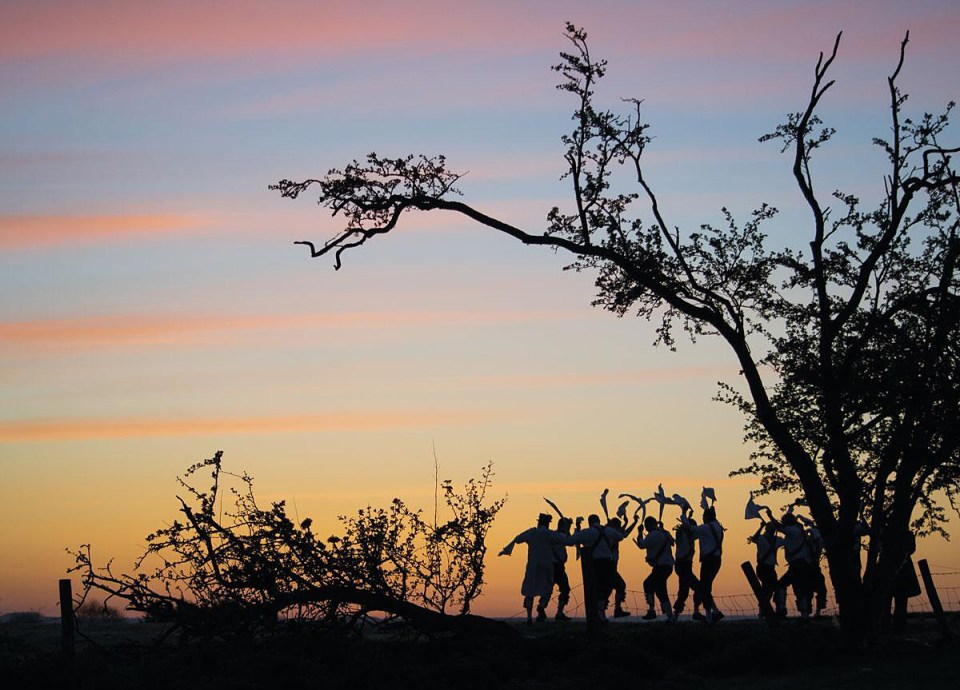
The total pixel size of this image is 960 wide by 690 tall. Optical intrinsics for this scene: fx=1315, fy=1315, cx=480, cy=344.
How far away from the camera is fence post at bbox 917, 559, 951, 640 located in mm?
24312

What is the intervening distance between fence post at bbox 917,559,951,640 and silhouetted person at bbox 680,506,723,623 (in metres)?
5.85

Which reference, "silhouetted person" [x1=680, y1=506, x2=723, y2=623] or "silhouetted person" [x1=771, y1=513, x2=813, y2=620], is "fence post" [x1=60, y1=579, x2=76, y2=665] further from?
"silhouetted person" [x1=771, y1=513, x2=813, y2=620]

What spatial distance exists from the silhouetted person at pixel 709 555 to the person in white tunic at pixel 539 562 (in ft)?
10.8

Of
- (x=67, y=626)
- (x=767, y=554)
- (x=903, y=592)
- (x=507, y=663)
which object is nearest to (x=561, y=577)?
(x=767, y=554)

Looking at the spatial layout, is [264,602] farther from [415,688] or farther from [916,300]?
[916,300]

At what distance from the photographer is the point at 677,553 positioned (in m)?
30.8

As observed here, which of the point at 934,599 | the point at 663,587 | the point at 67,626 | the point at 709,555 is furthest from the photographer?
the point at 663,587

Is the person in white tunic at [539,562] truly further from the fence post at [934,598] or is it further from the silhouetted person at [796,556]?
the fence post at [934,598]

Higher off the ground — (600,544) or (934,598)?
(600,544)

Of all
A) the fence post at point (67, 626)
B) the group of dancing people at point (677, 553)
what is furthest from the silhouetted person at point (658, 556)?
the fence post at point (67, 626)

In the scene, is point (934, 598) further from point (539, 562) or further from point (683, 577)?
point (539, 562)

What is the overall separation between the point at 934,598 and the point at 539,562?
9679 mm

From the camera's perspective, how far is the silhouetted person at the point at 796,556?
3061 centimetres

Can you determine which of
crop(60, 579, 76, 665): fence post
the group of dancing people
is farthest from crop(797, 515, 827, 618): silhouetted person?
crop(60, 579, 76, 665): fence post
